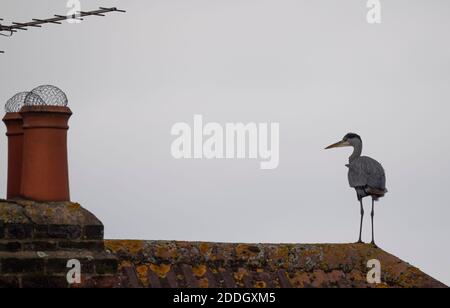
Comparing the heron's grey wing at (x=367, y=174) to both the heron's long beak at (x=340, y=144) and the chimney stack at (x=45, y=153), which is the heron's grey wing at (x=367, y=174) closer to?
the heron's long beak at (x=340, y=144)

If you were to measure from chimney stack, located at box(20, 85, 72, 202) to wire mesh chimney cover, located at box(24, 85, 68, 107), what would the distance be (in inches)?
10.3

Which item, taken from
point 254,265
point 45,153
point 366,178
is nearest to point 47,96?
point 45,153

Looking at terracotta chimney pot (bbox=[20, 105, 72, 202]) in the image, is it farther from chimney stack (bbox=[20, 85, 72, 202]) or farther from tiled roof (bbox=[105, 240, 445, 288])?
tiled roof (bbox=[105, 240, 445, 288])

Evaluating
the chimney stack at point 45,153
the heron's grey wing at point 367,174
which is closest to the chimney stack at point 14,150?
the chimney stack at point 45,153

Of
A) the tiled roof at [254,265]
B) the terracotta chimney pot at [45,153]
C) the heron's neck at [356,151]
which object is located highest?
the heron's neck at [356,151]

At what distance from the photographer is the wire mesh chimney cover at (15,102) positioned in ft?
51.5

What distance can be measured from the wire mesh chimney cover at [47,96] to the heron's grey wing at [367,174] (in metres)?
7.16

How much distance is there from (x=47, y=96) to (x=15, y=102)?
1337 millimetres

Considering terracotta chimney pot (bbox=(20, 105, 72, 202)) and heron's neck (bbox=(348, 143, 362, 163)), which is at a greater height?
heron's neck (bbox=(348, 143, 362, 163))

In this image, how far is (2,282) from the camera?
1266 centimetres

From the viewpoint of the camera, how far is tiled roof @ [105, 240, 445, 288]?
48.8ft

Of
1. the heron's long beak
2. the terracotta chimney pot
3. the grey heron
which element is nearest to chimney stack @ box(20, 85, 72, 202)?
the terracotta chimney pot
